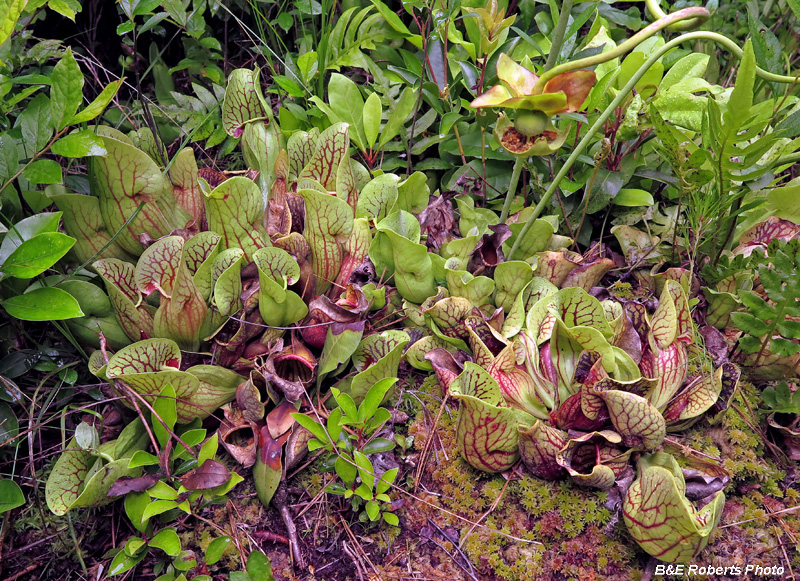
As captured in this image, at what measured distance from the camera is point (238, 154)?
2121 millimetres

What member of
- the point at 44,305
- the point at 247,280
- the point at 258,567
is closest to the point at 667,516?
the point at 258,567

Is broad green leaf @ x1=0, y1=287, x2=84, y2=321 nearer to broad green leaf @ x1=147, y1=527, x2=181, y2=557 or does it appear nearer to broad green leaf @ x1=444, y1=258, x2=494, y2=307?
broad green leaf @ x1=147, y1=527, x2=181, y2=557

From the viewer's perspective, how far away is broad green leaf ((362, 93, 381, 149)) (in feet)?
5.91

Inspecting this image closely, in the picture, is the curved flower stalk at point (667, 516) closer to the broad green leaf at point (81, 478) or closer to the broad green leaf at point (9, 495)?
the broad green leaf at point (81, 478)

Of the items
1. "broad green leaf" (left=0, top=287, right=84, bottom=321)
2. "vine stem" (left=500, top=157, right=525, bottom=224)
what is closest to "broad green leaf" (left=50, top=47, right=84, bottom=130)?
"broad green leaf" (left=0, top=287, right=84, bottom=321)

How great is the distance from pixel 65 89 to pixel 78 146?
5.3 inches

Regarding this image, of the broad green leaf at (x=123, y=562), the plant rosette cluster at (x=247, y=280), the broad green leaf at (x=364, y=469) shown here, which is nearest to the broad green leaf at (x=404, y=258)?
the plant rosette cluster at (x=247, y=280)

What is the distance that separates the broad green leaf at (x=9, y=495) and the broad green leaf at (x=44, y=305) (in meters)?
0.37

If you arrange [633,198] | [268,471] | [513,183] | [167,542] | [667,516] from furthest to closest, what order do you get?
1. [633,198]
2. [513,183]
3. [268,471]
4. [167,542]
5. [667,516]

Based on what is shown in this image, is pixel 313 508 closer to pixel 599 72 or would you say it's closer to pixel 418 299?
pixel 418 299

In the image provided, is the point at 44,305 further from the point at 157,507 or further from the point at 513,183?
the point at 513,183

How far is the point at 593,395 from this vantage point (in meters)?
1.30

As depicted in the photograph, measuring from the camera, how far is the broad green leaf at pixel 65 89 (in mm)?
1264

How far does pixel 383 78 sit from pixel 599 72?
75 cm
